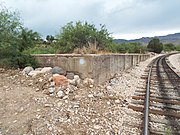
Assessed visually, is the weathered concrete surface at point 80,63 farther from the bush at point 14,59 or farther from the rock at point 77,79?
the bush at point 14,59

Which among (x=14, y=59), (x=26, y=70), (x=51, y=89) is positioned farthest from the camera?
(x=14, y=59)

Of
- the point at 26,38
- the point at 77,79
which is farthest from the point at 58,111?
the point at 26,38

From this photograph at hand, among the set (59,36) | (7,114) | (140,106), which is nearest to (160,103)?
(140,106)

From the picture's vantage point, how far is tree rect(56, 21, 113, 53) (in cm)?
1063

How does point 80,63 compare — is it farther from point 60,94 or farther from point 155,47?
point 155,47

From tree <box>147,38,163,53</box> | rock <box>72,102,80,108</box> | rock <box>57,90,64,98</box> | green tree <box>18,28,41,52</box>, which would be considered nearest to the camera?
rock <box>72,102,80,108</box>

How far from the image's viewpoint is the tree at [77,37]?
10633 mm

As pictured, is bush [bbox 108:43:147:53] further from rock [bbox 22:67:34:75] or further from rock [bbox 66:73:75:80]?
rock [bbox 22:67:34:75]

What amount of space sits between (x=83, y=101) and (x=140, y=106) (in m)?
1.68

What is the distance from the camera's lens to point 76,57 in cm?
725

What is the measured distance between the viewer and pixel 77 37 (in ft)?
36.6

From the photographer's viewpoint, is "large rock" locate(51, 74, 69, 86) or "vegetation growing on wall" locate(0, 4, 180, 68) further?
"vegetation growing on wall" locate(0, 4, 180, 68)

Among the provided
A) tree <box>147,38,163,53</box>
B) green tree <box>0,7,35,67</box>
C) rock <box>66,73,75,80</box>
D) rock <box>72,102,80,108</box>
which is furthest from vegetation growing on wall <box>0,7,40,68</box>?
tree <box>147,38,163,53</box>

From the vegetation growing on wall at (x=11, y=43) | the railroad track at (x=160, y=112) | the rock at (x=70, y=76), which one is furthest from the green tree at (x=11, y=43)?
the railroad track at (x=160, y=112)
